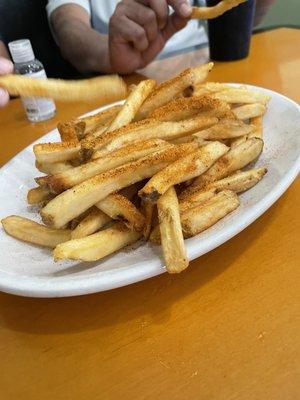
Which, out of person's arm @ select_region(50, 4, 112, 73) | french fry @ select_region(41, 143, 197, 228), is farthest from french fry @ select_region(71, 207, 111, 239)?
person's arm @ select_region(50, 4, 112, 73)

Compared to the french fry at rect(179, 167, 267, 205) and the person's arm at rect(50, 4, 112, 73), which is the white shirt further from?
the french fry at rect(179, 167, 267, 205)

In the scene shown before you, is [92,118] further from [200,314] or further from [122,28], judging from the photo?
[122,28]

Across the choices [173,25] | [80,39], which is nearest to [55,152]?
[173,25]

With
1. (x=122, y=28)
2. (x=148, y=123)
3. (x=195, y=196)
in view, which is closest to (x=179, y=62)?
A: (x=122, y=28)

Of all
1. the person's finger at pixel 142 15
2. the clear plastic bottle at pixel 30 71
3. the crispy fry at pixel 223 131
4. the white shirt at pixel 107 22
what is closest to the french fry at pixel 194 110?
the crispy fry at pixel 223 131

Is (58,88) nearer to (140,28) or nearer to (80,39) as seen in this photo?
(140,28)

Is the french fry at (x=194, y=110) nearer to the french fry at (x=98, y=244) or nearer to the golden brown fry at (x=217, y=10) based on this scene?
the french fry at (x=98, y=244)
